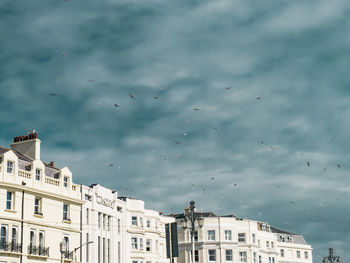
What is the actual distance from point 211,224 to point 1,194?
156 ft

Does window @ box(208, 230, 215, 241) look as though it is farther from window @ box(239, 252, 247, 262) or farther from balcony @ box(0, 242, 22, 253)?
balcony @ box(0, 242, 22, 253)

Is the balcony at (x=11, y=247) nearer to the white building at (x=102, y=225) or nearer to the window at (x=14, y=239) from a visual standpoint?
the window at (x=14, y=239)

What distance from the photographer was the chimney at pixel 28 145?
193 feet

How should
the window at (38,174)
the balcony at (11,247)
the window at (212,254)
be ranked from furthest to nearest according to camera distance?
the window at (212,254) → the window at (38,174) → the balcony at (11,247)

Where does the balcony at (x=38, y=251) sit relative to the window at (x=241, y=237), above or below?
below

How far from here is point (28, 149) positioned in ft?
195

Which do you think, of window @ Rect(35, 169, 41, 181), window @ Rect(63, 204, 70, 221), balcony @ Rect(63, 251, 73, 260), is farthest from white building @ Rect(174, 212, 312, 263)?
window @ Rect(35, 169, 41, 181)

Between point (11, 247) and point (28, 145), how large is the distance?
1233 centimetres

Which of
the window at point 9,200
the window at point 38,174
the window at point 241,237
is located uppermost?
the window at point 38,174

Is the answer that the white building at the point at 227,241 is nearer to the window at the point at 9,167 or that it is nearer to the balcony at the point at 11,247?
the balcony at the point at 11,247

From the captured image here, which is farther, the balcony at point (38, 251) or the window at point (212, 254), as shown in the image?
the window at point (212, 254)

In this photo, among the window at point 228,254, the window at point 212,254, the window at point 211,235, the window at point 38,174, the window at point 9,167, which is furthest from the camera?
the window at point 211,235

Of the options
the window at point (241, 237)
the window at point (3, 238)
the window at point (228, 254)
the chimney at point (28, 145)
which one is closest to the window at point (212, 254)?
the window at point (228, 254)

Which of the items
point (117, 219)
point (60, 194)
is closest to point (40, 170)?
point (60, 194)
